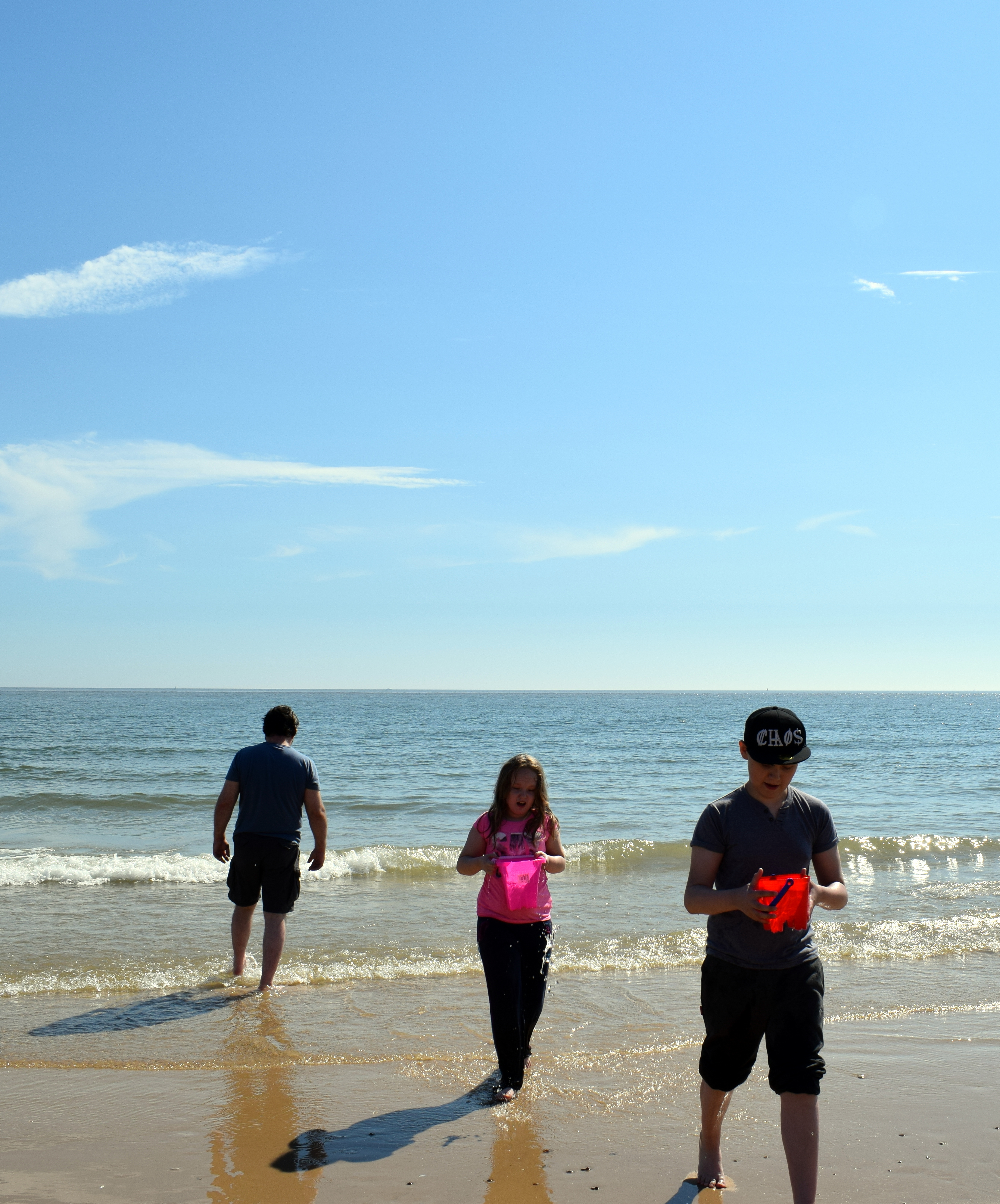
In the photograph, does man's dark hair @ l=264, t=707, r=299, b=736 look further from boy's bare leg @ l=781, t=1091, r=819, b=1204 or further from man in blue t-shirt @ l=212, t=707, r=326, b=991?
boy's bare leg @ l=781, t=1091, r=819, b=1204

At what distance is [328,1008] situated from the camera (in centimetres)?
615

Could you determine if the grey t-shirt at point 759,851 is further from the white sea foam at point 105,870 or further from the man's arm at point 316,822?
the white sea foam at point 105,870

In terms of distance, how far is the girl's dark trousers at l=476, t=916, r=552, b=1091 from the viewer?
14.5 ft

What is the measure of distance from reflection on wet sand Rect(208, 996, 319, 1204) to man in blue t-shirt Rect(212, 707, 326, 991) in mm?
692

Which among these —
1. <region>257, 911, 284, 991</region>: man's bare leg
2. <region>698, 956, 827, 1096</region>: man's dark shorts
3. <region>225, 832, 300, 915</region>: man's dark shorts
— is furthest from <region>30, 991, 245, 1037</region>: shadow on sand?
<region>698, 956, 827, 1096</region>: man's dark shorts

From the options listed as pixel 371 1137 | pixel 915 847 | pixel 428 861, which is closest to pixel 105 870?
pixel 428 861

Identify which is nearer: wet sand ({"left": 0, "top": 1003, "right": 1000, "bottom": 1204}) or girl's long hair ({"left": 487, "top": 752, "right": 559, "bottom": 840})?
wet sand ({"left": 0, "top": 1003, "right": 1000, "bottom": 1204})

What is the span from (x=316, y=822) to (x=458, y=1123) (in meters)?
2.66

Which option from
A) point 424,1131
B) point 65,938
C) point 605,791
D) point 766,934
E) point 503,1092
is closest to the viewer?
point 766,934

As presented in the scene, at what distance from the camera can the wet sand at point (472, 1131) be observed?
3678 mm

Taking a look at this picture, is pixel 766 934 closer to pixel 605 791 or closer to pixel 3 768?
pixel 605 791

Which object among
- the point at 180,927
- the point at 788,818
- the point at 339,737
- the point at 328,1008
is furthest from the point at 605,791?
the point at 339,737

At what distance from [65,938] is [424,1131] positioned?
16.6 ft

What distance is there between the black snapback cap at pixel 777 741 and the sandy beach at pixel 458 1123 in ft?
6.09
